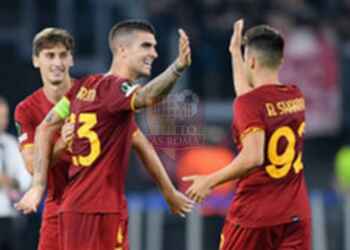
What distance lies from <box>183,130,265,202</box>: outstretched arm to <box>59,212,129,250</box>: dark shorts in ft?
1.89

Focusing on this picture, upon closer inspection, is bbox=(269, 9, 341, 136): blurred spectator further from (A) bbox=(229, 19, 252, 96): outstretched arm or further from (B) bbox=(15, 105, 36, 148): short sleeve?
(A) bbox=(229, 19, 252, 96): outstretched arm

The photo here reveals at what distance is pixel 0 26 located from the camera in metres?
19.2

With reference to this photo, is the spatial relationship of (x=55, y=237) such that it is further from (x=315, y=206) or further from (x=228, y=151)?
(x=228, y=151)

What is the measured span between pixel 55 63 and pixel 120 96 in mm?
1190

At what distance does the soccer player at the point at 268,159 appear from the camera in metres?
8.92

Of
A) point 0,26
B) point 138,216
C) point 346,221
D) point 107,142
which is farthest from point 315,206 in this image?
point 107,142

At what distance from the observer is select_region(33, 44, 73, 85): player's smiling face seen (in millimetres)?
9727

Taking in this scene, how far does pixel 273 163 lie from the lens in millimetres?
8953

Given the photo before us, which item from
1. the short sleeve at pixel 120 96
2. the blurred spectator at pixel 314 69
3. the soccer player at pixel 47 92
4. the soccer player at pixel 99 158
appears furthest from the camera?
the blurred spectator at pixel 314 69

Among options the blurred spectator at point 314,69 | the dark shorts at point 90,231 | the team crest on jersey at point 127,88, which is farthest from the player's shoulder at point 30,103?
the blurred spectator at point 314,69

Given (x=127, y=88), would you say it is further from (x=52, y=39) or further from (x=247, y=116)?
(x=52, y=39)

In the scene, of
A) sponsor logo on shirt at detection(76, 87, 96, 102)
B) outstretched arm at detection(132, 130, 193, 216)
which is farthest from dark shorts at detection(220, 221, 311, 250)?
sponsor logo on shirt at detection(76, 87, 96, 102)

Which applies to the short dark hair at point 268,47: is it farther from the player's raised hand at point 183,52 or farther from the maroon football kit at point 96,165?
the maroon football kit at point 96,165

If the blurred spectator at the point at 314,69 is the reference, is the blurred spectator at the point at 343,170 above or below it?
below
